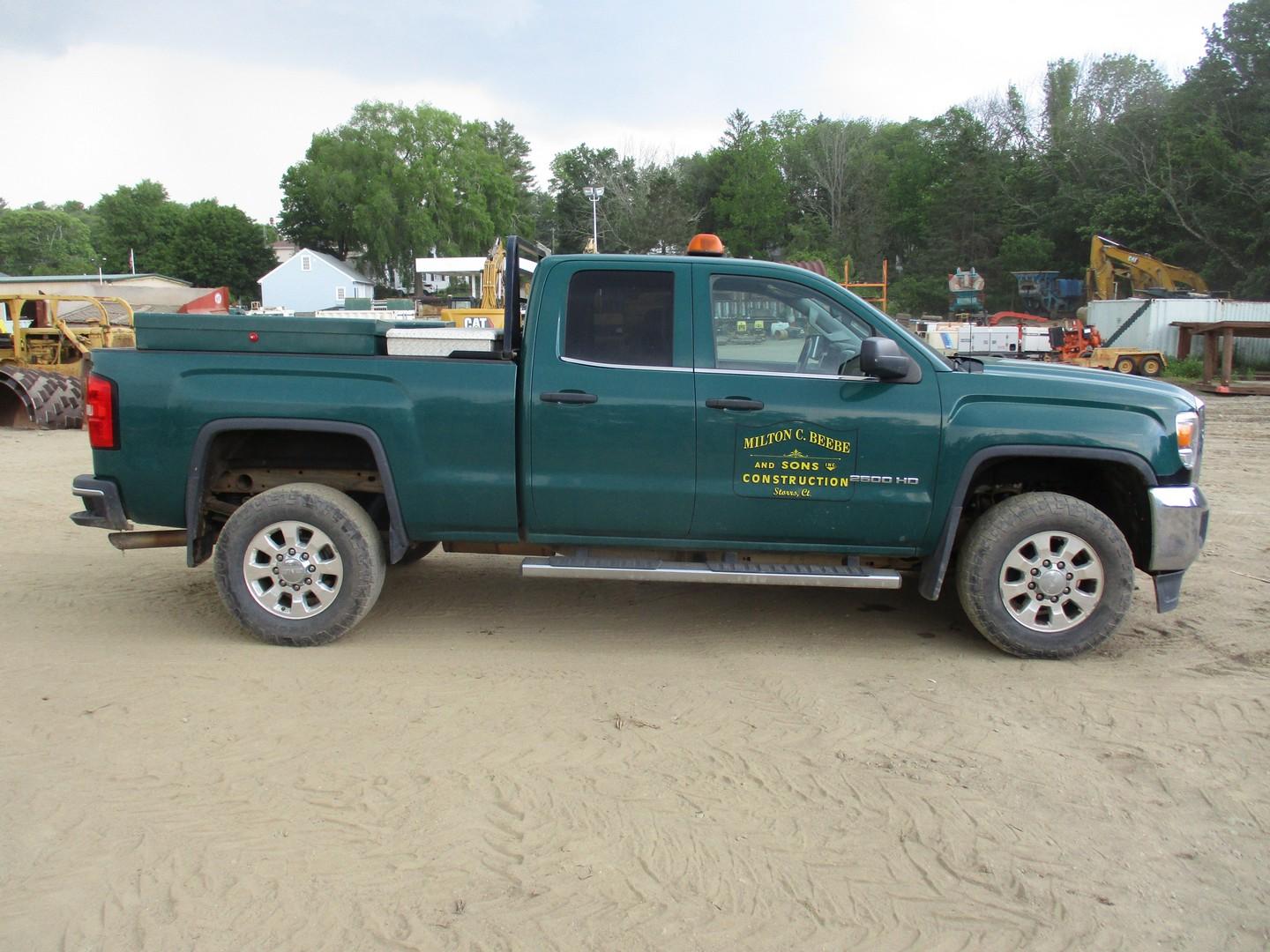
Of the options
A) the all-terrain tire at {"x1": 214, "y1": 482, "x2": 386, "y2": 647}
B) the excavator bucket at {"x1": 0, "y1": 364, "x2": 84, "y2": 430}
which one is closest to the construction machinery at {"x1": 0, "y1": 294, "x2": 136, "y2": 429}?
the excavator bucket at {"x1": 0, "y1": 364, "x2": 84, "y2": 430}

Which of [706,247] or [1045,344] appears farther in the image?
[1045,344]

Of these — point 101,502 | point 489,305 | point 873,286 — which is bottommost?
point 101,502

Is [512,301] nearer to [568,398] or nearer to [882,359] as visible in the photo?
[568,398]

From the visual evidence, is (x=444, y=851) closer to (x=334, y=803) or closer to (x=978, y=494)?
(x=334, y=803)

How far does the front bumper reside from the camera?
15.6 ft

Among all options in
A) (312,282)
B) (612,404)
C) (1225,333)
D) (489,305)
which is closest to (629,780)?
(612,404)

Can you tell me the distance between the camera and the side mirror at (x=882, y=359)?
458 centimetres

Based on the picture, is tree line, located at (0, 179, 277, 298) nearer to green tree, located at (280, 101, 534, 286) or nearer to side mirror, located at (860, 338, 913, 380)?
green tree, located at (280, 101, 534, 286)

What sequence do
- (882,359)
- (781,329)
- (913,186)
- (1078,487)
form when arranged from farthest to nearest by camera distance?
(913,186)
(1078,487)
(781,329)
(882,359)

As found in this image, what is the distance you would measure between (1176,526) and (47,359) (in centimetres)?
1881

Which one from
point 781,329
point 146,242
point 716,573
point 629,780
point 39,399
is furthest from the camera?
point 146,242

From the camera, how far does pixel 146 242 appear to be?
8881 cm

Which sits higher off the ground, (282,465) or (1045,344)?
(1045,344)

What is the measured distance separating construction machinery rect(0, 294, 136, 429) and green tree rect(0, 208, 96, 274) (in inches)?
3341
